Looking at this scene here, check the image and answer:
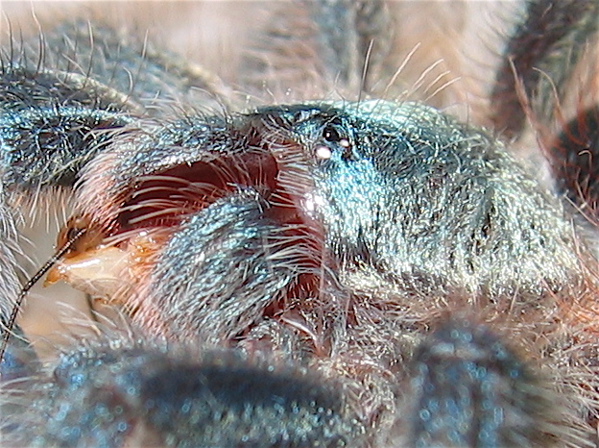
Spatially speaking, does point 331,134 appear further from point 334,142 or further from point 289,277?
point 289,277

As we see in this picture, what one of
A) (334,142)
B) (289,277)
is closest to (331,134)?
(334,142)

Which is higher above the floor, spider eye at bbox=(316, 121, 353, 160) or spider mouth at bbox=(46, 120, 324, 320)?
spider eye at bbox=(316, 121, 353, 160)

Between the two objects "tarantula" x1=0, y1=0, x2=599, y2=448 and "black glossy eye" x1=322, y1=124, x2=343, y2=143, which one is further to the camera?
"black glossy eye" x1=322, y1=124, x2=343, y2=143

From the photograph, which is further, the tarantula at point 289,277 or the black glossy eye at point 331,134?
the black glossy eye at point 331,134

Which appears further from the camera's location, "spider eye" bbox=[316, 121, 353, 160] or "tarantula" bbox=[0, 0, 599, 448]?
"spider eye" bbox=[316, 121, 353, 160]

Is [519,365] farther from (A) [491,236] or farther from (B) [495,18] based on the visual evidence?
(B) [495,18]
